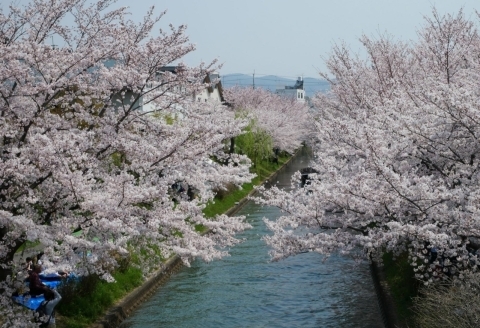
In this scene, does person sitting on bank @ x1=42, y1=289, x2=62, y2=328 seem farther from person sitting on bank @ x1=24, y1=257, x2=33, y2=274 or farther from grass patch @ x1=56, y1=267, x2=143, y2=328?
grass patch @ x1=56, y1=267, x2=143, y2=328

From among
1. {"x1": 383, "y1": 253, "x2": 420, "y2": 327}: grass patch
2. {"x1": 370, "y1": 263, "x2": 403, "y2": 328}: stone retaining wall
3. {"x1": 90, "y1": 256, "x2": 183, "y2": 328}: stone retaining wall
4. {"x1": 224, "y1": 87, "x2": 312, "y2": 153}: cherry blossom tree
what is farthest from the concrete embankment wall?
{"x1": 224, "y1": 87, "x2": 312, "y2": 153}: cherry blossom tree

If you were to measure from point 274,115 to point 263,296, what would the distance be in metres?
39.8

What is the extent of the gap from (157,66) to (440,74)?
936 centimetres

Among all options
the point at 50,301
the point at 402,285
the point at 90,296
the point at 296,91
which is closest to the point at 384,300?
the point at 402,285

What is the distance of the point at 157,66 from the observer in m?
11.4

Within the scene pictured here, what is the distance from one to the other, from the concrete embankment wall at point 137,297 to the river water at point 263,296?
0.66ft

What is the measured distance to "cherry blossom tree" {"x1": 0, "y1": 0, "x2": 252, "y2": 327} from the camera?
31.6 ft

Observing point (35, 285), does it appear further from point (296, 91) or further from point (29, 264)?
point (296, 91)

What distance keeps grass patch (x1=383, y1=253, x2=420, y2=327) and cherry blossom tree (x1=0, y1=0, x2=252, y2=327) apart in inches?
160

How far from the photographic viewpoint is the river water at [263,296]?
15516mm

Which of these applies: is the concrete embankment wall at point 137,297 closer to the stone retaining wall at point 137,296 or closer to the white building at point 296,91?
the stone retaining wall at point 137,296

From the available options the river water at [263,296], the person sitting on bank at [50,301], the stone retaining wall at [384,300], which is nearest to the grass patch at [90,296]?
the river water at [263,296]

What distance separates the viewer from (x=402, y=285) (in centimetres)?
1559

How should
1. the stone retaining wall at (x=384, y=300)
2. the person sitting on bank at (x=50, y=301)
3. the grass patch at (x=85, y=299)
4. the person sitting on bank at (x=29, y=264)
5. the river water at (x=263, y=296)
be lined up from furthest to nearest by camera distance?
the river water at (x=263, y=296) → the stone retaining wall at (x=384, y=300) → the grass patch at (x=85, y=299) → the person sitting on bank at (x=29, y=264) → the person sitting on bank at (x=50, y=301)
